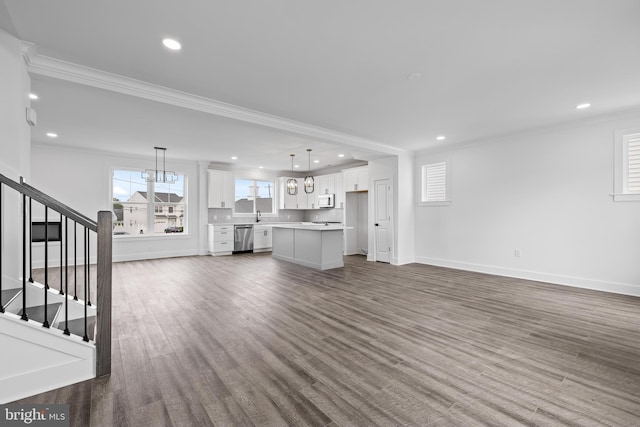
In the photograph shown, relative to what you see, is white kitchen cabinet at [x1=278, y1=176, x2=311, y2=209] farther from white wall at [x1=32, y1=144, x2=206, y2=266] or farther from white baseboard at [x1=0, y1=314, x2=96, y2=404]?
white baseboard at [x1=0, y1=314, x2=96, y2=404]

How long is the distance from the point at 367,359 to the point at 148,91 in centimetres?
376

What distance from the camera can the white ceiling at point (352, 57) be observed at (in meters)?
2.15

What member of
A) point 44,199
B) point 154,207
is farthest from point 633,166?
point 154,207

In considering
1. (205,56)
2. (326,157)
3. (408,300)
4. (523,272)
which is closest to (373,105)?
(205,56)

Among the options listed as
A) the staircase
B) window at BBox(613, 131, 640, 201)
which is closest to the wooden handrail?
the staircase

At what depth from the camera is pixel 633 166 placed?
13.9ft

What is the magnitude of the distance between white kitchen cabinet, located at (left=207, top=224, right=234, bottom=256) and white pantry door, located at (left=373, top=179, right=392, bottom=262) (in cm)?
431

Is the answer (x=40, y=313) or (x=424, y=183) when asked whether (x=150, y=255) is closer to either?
(x=40, y=313)

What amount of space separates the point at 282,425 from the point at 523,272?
5.44 m

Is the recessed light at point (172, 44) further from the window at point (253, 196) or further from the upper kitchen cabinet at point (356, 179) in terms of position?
the window at point (253, 196)

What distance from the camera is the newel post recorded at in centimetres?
212

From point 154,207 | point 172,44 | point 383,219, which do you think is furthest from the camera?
point 154,207

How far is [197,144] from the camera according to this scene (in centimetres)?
623

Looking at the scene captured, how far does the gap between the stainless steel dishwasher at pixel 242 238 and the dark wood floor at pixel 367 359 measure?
4.08 metres
